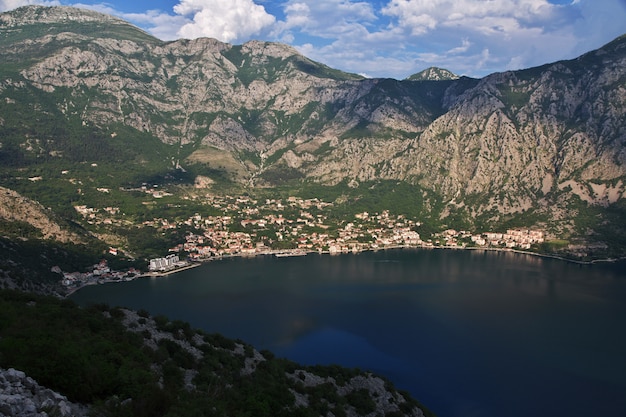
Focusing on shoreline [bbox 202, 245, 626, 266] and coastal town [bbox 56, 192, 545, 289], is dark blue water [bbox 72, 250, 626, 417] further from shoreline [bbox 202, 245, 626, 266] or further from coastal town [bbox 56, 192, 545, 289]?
coastal town [bbox 56, 192, 545, 289]

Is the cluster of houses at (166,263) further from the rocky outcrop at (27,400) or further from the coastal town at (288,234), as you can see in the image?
the rocky outcrop at (27,400)

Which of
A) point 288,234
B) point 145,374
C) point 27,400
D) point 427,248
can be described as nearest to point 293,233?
point 288,234

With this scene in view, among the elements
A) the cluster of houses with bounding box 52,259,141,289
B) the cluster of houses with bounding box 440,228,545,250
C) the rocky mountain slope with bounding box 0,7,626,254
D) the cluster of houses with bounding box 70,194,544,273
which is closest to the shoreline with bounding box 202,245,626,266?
the cluster of houses with bounding box 70,194,544,273

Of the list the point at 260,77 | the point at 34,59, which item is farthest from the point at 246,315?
the point at 260,77

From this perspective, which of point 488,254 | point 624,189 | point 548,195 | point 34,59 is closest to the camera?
point 488,254

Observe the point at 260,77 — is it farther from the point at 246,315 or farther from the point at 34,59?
the point at 246,315
